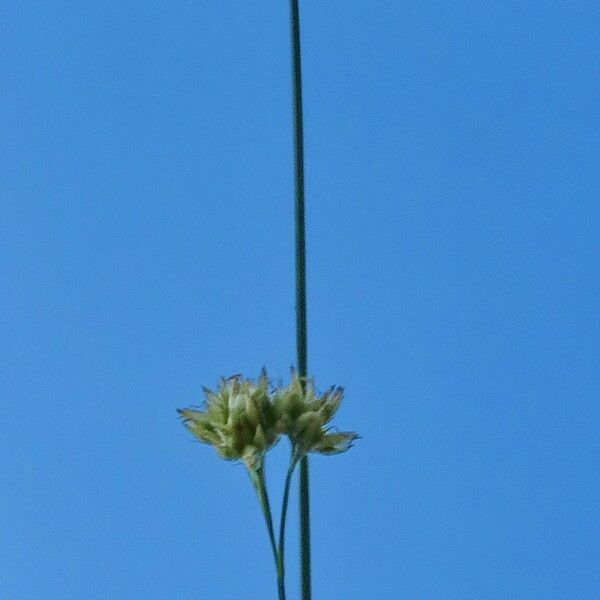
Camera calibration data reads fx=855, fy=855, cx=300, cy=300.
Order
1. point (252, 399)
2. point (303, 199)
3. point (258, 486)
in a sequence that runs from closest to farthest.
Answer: point (303, 199), point (258, 486), point (252, 399)

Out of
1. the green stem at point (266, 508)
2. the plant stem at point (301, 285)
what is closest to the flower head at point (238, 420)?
the green stem at point (266, 508)

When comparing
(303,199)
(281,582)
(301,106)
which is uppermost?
(301,106)

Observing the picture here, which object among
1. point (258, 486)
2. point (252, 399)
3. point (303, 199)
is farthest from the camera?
point (252, 399)

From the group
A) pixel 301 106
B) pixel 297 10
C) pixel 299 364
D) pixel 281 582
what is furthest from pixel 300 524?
pixel 297 10

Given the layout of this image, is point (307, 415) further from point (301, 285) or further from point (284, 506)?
point (301, 285)

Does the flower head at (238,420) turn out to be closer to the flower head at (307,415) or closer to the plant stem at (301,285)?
the flower head at (307,415)

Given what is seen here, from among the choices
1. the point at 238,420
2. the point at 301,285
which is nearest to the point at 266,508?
the point at 238,420

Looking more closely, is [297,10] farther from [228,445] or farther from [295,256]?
[228,445]
